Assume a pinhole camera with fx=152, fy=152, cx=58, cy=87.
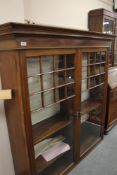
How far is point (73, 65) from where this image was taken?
1.60 metres

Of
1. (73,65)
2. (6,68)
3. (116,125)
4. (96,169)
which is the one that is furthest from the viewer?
(116,125)

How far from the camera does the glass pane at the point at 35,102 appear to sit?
1.36m

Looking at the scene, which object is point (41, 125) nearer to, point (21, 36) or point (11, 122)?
point (11, 122)

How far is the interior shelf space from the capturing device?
2237 mm

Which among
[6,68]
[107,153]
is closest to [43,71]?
[6,68]

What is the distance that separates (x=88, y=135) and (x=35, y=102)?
144cm

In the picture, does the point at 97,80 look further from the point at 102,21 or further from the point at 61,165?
the point at 61,165

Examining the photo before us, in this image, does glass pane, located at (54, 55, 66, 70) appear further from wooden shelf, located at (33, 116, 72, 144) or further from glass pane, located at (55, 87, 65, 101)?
wooden shelf, located at (33, 116, 72, 144)

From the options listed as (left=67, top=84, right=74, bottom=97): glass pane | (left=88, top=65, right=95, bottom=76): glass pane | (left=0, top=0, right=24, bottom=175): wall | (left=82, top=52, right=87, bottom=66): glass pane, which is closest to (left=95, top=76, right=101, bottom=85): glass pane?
(left=88, top=65, right=95, bottom=76): glass pane

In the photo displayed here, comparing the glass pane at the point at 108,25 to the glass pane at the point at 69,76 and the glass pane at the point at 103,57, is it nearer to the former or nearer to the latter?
the glass pane at the point at 103,57

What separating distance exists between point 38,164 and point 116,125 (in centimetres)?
189

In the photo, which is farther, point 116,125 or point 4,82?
point 116,125

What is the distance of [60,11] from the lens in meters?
1.98

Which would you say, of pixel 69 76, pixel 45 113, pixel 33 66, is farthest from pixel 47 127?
pixel 33 66
